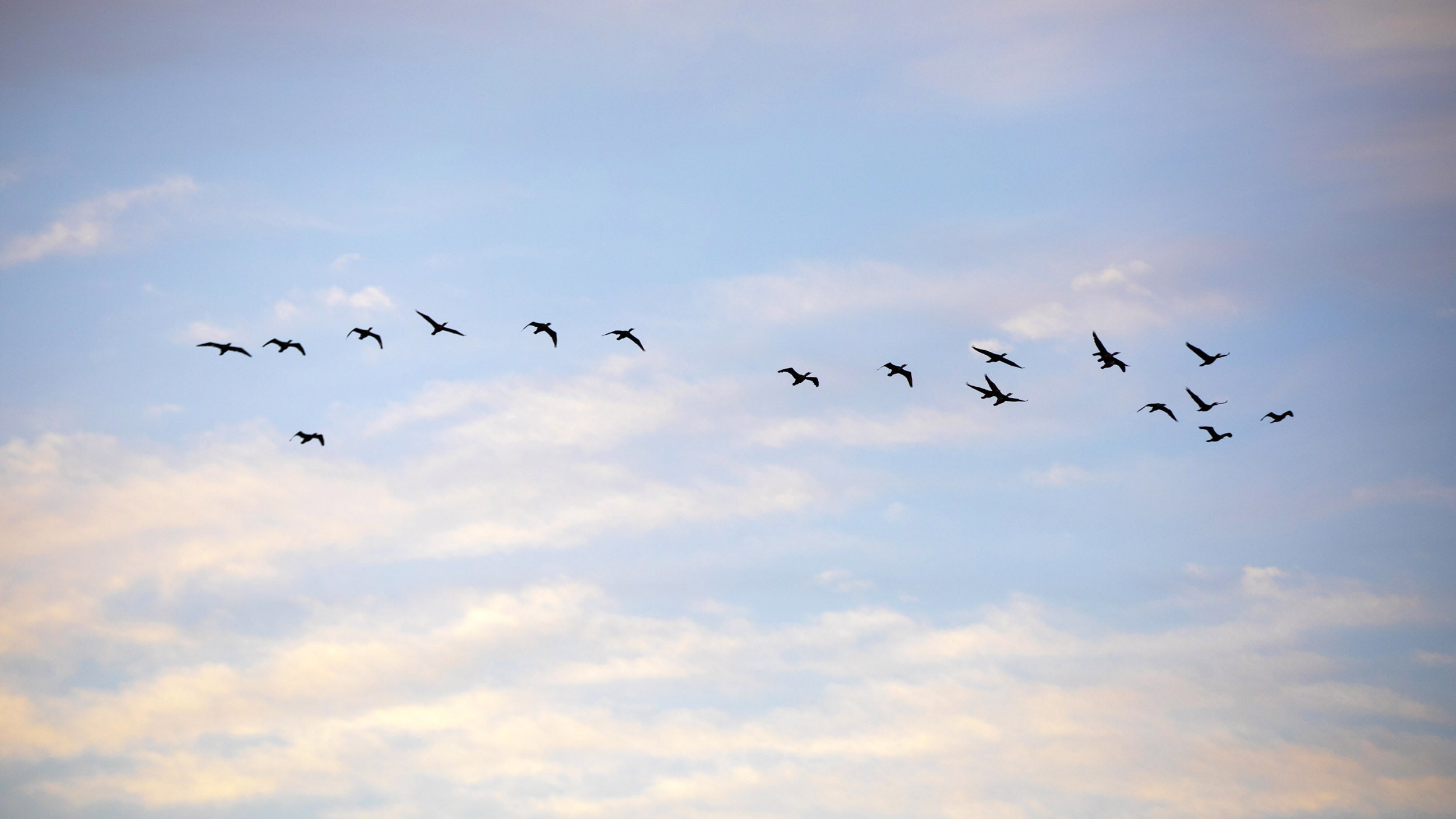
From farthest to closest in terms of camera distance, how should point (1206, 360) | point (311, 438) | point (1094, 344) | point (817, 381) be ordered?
1. point (311, 438)
2. point (817, 381)
3. point (1206, 360)
4. point (1094, 344)

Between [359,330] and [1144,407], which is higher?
[359,330]

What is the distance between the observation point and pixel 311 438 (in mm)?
180000

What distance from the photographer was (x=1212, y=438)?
554 ft

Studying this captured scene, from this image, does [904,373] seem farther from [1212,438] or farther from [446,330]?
[446,330]

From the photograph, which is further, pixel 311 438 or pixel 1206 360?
pixel 311 438

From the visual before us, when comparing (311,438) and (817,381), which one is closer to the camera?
(817,381)

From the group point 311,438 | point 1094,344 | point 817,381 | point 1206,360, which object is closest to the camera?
point 1094,344

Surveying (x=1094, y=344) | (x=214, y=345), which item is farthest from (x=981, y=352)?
(x=214, y=345)

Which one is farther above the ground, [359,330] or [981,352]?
[359,330]

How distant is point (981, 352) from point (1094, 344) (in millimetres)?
11272

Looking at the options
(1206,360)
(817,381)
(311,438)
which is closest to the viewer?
(1206,360)

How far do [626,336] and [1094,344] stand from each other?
4878 centimetres

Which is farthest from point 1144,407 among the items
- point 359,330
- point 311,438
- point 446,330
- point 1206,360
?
point 311,438

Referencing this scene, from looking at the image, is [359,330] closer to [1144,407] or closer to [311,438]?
[311,438]
